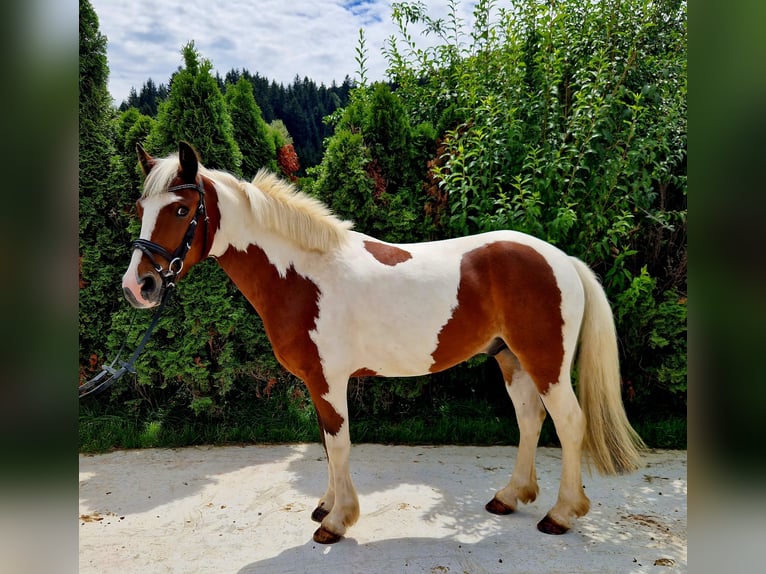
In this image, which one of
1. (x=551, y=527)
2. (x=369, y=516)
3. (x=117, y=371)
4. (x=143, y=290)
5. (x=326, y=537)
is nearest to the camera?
(x=117, y=371)

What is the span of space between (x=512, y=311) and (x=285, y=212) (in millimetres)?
1517

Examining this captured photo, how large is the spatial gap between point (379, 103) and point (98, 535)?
4.26m

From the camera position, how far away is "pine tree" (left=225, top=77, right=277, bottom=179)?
17.2 feet

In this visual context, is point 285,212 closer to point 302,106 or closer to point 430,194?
point 430,194

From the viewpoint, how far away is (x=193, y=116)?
471 centimetres

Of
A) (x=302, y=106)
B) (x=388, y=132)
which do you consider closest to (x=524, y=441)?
(x=388, y=132)

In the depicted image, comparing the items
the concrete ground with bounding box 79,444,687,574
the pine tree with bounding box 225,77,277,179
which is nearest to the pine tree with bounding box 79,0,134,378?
the pine tree with bounding box 225,77,277,179

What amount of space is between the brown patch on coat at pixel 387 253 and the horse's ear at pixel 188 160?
3.60 feet

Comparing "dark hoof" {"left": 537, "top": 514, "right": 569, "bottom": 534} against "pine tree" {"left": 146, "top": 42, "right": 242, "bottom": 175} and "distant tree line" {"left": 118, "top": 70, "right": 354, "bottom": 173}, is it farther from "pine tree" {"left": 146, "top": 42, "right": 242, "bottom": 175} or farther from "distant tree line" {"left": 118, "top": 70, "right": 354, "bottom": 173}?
"distant tree line" {"left": 118, "top": 70, "right": 354, "bottom": 173}

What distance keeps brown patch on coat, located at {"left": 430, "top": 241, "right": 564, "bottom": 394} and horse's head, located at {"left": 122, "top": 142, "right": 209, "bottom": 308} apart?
5.14ft

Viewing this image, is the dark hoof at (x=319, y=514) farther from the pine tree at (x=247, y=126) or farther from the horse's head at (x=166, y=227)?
the pine tree at (x=247, y=126)

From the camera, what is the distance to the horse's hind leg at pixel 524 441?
3.31 metres
